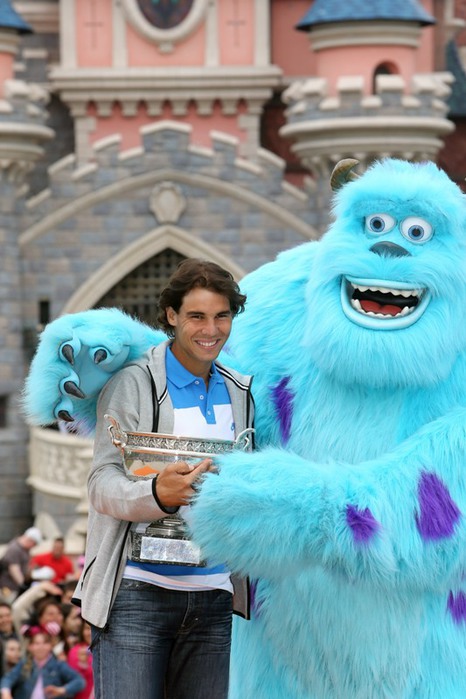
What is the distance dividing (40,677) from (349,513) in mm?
3504

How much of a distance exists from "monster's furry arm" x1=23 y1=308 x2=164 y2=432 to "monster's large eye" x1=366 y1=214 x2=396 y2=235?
559 millimetres

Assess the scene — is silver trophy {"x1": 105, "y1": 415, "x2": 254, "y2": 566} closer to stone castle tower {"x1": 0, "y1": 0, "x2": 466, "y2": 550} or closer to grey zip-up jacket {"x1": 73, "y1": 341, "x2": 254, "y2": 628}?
grey zip-up jacket {"x1": 73, "y1": 341, "x2": 254, "y2": 628}

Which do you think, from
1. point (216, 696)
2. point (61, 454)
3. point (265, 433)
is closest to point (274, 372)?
point (265, 433)

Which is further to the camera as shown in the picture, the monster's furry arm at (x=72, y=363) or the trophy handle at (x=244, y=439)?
the monster's furry arm at (x=72, y=363)

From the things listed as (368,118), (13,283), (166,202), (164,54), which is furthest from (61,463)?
(164,54)

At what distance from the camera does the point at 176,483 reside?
11.7 feet

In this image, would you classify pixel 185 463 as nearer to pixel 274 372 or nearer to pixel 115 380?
pixel 115 380

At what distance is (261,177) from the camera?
15258 millimetres

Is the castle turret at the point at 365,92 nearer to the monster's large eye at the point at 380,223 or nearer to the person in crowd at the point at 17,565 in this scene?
the person in crowd at the point at 17,565

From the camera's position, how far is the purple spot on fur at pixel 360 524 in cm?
371

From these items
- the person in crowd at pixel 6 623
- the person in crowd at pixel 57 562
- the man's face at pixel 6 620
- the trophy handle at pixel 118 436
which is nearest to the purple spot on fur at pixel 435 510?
the trophy handle at pixel 118 436

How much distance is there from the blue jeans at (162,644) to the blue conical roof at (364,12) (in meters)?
11.6

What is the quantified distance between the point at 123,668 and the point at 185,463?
0.43m

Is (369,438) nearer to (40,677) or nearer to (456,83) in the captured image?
(40,677)
